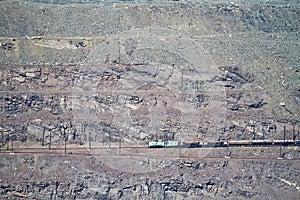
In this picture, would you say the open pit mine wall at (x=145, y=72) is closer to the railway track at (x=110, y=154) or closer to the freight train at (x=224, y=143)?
the freight train at (x=224, y=143)

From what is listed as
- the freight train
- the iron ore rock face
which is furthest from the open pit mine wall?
the freight train

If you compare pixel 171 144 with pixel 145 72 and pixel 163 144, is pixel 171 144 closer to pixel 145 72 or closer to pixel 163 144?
pixel 163 144

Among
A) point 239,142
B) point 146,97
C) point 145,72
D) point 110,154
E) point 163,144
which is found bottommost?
point 110,154

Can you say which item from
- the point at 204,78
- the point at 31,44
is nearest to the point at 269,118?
the point at 204,78

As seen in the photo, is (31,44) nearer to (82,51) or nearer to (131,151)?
(82,51)

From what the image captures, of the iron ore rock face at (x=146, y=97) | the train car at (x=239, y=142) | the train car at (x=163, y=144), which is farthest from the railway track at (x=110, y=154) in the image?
the train car at (x=239, y=142)

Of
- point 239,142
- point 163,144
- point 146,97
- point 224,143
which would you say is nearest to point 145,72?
point 146,97

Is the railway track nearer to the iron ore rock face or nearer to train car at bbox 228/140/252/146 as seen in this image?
the iron ore rock face
